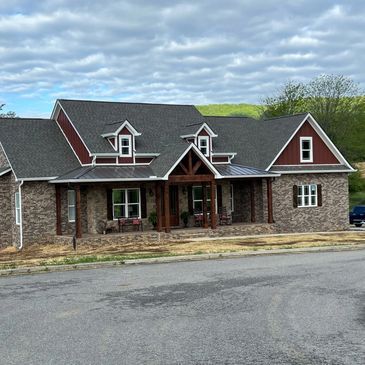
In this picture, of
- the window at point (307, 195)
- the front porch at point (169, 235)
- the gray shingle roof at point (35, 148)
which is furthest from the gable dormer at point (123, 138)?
the window at point (307, 195)

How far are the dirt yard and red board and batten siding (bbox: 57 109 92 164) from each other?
18.1 feet

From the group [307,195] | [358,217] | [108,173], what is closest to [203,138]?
[108,173]

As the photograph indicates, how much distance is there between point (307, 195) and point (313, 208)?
88 centimetres

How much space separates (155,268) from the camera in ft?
61.5

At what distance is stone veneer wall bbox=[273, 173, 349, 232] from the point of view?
36.0m

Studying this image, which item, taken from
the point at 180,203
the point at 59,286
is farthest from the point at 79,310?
the point at 180,203

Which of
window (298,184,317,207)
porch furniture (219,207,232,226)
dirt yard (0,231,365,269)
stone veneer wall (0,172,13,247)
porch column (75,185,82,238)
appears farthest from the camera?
window (298,184,317,207)

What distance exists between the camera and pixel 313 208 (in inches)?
1458

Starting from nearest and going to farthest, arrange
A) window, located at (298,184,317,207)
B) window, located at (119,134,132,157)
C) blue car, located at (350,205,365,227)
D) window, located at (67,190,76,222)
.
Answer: window, located at (67,190,76,222)
window, located at (119,134,132,157)
window, located at (298,184,317,207)
blue car, located at (350,205,365,227)

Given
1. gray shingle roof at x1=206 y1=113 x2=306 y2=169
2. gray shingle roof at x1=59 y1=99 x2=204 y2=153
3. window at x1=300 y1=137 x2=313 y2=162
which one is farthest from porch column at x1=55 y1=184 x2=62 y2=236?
window at x1=300 y1=137 x2=313 y2=162

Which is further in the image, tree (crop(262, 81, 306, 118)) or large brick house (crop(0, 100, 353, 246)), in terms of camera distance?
tree (crop(262, 81, 306, 118))

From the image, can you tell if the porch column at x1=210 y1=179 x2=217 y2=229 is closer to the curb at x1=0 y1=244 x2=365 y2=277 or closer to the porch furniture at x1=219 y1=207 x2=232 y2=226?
the porch furniture at x1=219 y1=207 x2=232 y2=226

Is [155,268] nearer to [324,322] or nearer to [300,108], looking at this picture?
[324,322]

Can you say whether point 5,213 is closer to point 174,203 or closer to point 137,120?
point 174,203
